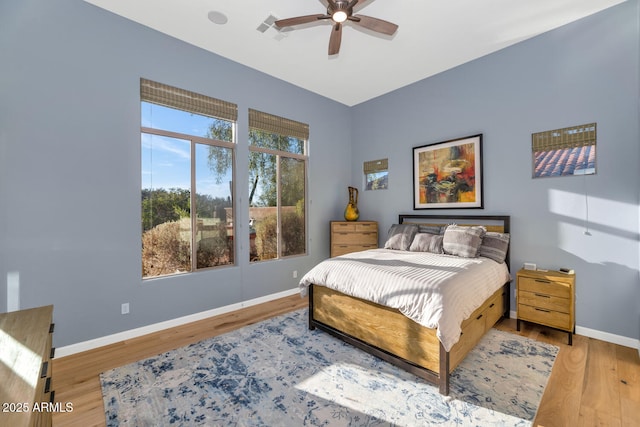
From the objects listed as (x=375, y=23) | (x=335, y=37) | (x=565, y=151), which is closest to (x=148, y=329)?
(x=335, y=37)

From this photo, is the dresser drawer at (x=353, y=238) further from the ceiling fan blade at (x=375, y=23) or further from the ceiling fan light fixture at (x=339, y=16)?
the ceiling fan light fixture at (x=339, y=16)

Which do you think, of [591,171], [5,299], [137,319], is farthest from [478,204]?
[5,299]

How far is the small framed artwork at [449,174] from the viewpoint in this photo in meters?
3.66

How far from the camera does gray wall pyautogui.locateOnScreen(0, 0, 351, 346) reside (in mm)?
2357

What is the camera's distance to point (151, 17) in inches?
112

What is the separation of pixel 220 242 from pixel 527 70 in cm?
427

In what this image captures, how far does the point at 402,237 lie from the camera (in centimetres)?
387

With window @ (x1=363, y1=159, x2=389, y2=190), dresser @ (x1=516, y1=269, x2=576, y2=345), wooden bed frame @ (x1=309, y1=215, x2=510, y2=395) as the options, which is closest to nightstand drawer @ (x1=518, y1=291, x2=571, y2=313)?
dresser @ (x1=516, y1=269, x2=576, y2=345)

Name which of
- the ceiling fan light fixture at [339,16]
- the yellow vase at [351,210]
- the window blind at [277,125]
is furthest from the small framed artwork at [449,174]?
the ceiling fan light fixture at [339,16]

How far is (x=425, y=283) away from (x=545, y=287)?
160 cm

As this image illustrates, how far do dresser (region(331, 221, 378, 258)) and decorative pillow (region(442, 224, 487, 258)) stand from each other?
136 cm

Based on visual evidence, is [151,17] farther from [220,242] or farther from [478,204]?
[478,204]

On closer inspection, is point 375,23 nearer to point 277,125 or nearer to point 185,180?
point 277,125

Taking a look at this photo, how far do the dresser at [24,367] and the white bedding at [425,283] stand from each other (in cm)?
199
